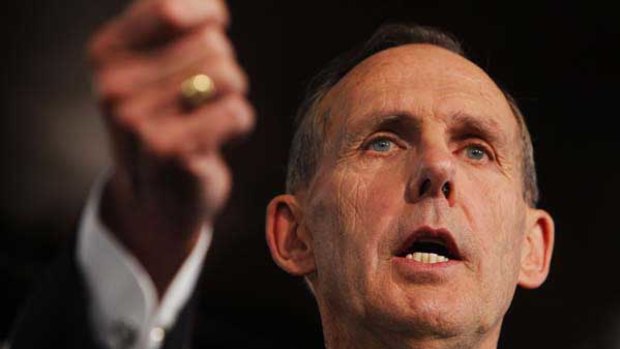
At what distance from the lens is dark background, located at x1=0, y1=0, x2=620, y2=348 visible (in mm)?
1764

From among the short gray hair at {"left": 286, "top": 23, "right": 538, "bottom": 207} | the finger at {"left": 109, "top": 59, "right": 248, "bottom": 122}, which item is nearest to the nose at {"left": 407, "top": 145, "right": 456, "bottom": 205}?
the short gray hair at {"left": 286, "top": 23, "right": 538, "bottom": 207}

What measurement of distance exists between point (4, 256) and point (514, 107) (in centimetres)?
96

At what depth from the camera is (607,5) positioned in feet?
6.50

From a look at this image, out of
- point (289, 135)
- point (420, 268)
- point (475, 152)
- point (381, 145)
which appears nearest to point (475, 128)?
point (475, 152)

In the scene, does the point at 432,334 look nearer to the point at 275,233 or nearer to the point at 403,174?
the point at 403,174

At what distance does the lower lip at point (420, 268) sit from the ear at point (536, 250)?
0.25m

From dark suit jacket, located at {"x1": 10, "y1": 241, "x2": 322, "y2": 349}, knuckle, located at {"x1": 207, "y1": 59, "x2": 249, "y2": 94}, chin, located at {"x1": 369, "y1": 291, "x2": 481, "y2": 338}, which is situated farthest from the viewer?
chin, located at {"x1": 369, "y1": 291, "x2": 481, "y2": 338}

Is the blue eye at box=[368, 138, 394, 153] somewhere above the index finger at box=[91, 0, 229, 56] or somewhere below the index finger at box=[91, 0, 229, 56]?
below

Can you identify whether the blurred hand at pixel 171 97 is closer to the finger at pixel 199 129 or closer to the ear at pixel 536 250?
the finger at pixel 199 129

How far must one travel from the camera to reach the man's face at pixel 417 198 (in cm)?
128

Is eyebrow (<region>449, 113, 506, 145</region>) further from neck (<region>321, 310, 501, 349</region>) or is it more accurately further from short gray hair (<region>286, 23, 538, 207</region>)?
neck (<region>321, 310, 501, 349</region>)

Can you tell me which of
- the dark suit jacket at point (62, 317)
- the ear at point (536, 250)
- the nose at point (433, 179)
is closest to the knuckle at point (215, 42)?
the dark suit jacket at point (62, 317)

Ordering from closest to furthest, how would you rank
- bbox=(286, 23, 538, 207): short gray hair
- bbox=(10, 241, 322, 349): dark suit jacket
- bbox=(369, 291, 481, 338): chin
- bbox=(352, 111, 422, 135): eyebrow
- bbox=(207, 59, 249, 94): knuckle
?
bbox=(207, 59, 249, 94): knuckle, bbox=(10, 241, 322, 349): dark suit jacket, bbox=(369, 291, 481, 338): chin, bbox=(352, 111, 422, 135): eyebrow, bbox=(286, 23, 538, 207): short gray hair

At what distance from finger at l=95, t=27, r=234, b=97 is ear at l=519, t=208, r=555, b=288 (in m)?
0.81
